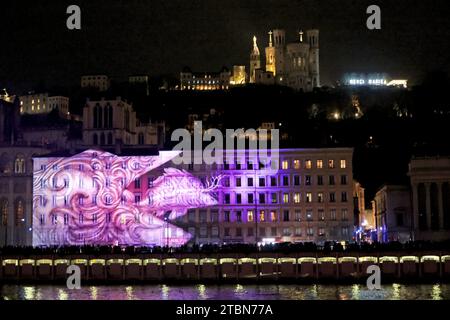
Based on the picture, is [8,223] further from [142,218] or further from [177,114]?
[177,114]

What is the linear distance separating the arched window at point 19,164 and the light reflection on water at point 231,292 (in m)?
35.4

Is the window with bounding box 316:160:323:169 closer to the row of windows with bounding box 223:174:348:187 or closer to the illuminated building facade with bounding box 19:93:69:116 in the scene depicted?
the row of windows with bounding box 223:174:348:187

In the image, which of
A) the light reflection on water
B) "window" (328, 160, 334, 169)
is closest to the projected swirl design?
"window" (328, 160, 334, 169)

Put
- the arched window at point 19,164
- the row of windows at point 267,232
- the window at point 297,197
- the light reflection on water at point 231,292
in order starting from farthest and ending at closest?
1. the arched window at point 19,164
2. the window at point 297,197
3. the row of windows at point 267,232
4. the light reflection on water at point 231,292

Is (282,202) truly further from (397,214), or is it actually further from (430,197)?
(430,197)

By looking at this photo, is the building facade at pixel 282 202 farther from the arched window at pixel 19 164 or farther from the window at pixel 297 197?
the arched window at pixel 19 164

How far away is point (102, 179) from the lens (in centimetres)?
10175

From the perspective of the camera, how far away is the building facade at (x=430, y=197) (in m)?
96.9

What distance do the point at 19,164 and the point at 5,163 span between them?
209 cm

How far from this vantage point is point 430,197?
98.1 m

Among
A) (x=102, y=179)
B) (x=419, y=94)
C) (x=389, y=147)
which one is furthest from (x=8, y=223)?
(x=419, y=94)

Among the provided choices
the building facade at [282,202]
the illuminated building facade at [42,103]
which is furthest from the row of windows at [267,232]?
the illuminated building facade at [42,103]

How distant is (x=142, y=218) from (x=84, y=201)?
745 centimetres
